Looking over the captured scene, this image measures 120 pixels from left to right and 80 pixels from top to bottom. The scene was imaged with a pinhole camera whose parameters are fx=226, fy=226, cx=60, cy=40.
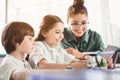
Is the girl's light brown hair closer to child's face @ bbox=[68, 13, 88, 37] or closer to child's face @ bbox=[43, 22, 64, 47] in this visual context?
child's face @ bbox=[43, 22, 64, 47]

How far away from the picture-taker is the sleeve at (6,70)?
0.77m

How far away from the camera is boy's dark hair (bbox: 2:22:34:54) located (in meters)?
0.95

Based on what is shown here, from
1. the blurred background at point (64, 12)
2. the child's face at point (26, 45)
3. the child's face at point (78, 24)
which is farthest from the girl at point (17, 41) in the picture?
the blurred background at point (64, 12)

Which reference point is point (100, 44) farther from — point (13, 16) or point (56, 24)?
point (13, 16)

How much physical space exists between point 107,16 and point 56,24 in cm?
99

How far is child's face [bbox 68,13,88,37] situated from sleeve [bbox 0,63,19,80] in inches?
43.6

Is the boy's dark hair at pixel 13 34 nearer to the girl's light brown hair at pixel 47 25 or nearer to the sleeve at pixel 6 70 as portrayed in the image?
the sleeve at pixel 6 70

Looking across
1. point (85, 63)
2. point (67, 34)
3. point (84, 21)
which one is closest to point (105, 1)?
point (84, 21)

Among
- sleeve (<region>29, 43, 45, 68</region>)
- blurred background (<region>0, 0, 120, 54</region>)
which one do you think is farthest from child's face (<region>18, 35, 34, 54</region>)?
blurred background (<region>0, 0, 120, 54</region>)

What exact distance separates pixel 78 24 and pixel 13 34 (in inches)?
39.2

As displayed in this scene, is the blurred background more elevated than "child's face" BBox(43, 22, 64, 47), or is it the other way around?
the blurred background

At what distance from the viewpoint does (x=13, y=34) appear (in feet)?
3.12

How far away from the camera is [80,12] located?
6.11 feet

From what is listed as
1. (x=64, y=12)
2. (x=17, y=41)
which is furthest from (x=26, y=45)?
(x=64, y=12)
